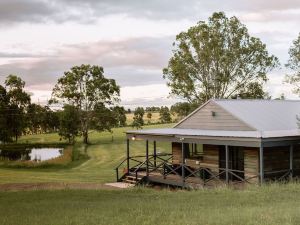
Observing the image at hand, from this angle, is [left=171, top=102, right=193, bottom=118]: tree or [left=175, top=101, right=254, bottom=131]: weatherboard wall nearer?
[left=175, top=101, right=254, bottom=131]: weatherboard wall

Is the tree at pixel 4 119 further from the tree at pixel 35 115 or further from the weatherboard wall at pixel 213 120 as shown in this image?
the weatherboard wall at pixel 213 120

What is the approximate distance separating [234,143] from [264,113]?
578cm

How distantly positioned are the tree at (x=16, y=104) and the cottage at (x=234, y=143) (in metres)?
65.9

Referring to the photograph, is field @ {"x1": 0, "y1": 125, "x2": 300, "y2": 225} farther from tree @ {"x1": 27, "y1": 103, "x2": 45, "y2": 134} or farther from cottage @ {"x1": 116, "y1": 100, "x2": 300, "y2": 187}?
tree @ {"x1": 27, "y1": 103, "x2": 45, "y2": 134}

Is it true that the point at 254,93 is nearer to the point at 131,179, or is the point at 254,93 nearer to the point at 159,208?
the point at 131,179

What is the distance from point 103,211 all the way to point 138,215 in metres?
1.60

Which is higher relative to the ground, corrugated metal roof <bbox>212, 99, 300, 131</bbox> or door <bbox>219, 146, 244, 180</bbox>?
corrugated metal roof <bbox>212, 99, 300, 131</bbox>

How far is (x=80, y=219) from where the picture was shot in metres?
12.0

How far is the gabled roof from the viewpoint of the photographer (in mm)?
25375

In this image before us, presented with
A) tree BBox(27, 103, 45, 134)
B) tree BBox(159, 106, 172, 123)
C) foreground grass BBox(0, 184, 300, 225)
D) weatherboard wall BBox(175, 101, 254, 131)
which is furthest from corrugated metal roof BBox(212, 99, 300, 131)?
tree BBox(159, 106, 172, 123)

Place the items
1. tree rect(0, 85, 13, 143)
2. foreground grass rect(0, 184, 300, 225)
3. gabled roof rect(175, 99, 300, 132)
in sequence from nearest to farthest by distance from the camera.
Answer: foreground grass rect(0, 184, 300, 225) < gabled roof rect(175, 99, 300, 132) < tree rect(0, 85, 13, 143)

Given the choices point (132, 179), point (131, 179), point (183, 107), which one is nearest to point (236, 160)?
point (132, 179)

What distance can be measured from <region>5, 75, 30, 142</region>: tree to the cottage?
65910 millimetres

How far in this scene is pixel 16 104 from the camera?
3765 inches
